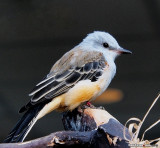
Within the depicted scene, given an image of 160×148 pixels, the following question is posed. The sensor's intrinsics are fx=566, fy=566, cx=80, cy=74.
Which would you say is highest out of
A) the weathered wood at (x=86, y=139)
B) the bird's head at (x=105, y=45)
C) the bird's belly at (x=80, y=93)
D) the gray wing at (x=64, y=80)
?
the bird's head at (x=105, y=45)

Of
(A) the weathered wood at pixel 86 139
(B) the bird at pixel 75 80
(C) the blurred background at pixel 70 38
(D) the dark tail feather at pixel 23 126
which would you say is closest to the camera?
(A) the weathered wood at pixel 86 139

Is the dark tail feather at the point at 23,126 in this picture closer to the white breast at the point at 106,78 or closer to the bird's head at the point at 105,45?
the white breast at the point at 106,78

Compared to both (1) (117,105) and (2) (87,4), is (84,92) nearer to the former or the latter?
(2) (87,4)

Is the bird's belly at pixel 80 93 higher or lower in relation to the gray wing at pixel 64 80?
lower

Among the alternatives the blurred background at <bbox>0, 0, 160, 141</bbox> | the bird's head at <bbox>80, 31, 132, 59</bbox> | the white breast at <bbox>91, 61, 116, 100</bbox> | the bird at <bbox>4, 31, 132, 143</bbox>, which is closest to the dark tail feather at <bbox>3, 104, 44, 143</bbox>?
the bird at <bbox>4, 31, 132, 143</bbox>

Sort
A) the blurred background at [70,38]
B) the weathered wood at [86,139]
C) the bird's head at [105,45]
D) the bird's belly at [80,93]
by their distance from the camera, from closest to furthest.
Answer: the weathered wood at [86,139], the bird's belly at [80,93], the bird's head at [105,45], the blurred background at [70,38]

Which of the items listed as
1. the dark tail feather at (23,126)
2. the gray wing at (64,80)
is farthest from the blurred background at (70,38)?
the dark tail feather at (23,126)

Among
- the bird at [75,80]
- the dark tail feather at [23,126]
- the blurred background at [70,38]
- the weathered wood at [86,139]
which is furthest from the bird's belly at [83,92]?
the blurred background at [70,38]

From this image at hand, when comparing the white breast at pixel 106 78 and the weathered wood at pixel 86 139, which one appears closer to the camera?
the weathered wood at pixel 86 139

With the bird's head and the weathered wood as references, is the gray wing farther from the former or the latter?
the weathered wood
